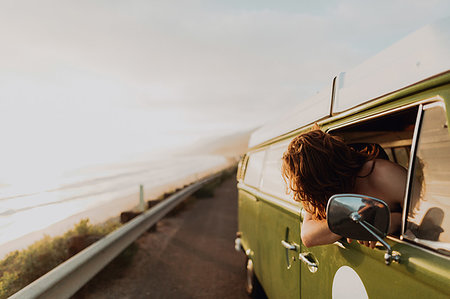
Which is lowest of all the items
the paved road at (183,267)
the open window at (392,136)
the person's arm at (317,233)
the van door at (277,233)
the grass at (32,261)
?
the paved road at (183,267)

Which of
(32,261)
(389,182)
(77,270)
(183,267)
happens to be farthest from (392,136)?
(32,261)

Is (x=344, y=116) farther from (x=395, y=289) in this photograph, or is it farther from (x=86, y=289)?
(x=86, y=289)

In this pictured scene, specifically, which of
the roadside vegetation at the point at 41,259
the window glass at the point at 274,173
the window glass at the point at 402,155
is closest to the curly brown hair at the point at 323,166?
the window glass at the point at 274,173

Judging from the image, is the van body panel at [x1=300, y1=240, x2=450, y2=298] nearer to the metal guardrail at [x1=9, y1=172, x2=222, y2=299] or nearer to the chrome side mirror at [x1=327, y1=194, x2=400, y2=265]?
the chrome side mirror at [x1=327, y1=194, x2=400, y2=265]

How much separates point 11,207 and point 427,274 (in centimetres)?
388

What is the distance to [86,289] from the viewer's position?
16.9 ft

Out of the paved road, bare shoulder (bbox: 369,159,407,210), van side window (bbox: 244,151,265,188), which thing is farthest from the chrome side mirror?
the paved road

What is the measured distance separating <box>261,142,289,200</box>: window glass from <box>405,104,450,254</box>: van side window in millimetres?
1454

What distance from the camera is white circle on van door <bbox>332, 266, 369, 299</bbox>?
1.80m

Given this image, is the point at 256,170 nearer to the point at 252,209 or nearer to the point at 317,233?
the point at 252,209

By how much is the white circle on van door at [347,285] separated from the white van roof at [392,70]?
0.91 metres

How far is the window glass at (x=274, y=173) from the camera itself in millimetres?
3289

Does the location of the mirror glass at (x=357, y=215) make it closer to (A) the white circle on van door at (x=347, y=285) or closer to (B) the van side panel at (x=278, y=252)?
(A) the white circle on van door at (x=347, y=285)

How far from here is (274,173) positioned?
3643 mm
